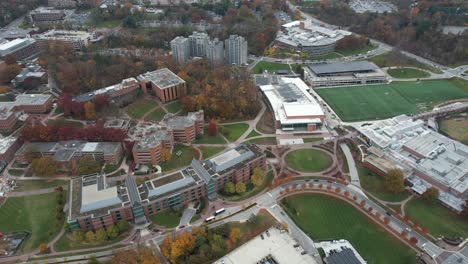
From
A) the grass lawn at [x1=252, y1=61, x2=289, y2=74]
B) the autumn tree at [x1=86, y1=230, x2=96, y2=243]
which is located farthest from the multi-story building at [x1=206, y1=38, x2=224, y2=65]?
the autumn tree at [x1=86, y1=230, x2=96, y2=243]

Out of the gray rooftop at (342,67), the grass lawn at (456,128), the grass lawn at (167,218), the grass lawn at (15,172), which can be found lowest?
the grass lawn at (167,218)

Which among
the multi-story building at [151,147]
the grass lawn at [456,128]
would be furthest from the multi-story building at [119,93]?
the grass lawn at [456,128]

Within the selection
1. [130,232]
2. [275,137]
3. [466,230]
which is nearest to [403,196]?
[466,230]

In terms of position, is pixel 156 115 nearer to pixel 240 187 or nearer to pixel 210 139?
pixel 210 139

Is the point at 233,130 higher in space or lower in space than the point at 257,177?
lower

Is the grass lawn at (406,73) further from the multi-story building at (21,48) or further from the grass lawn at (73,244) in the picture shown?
the multi-story building at (21,48)

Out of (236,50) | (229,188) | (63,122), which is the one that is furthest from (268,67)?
(63,122)

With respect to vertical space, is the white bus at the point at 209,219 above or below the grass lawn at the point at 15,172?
below
